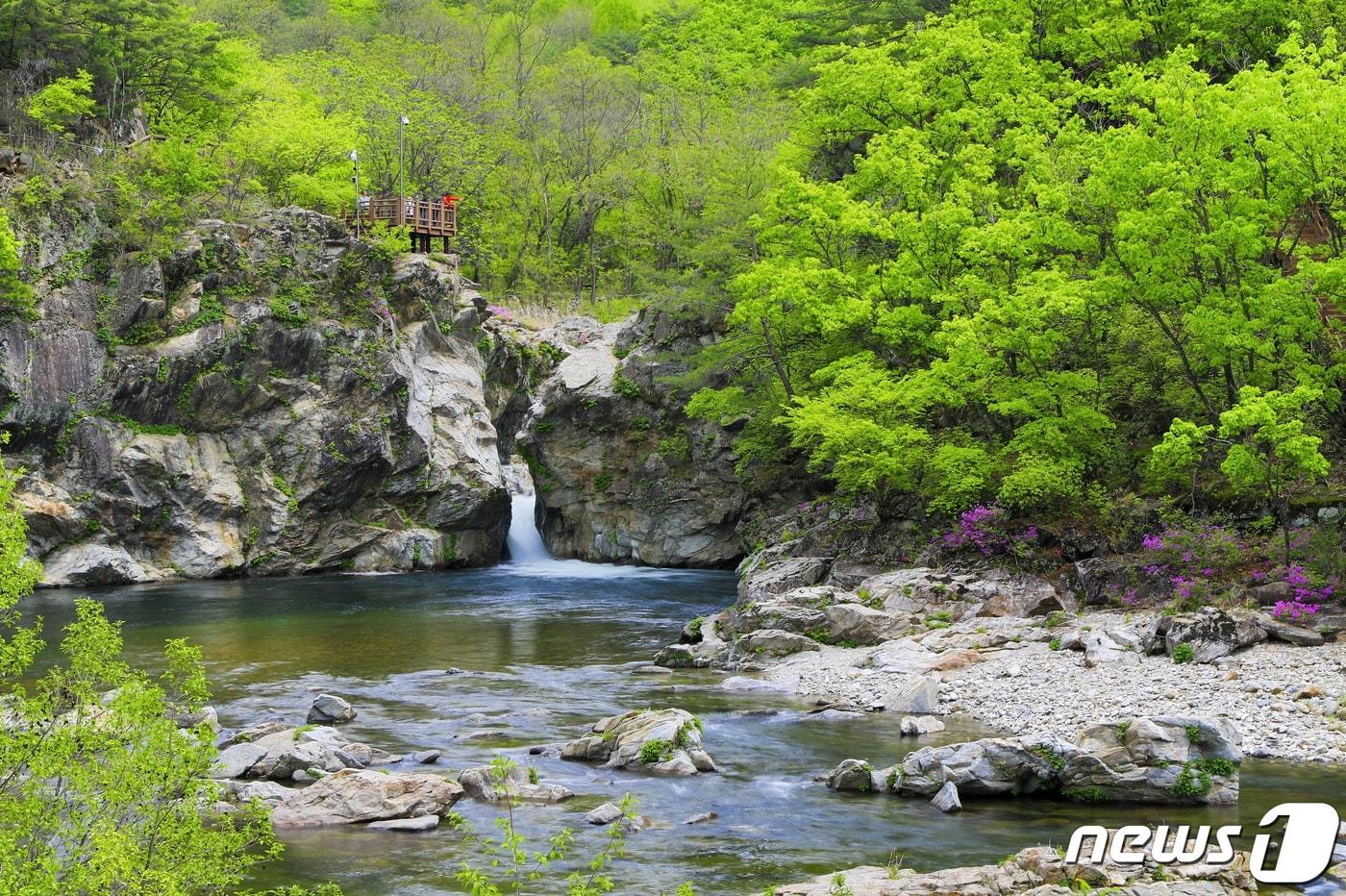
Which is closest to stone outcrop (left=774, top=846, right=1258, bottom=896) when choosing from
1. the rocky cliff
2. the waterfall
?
the rocky cliff

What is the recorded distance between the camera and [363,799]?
16062 millimetres

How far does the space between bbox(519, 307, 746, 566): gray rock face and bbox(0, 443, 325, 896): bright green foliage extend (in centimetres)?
3861

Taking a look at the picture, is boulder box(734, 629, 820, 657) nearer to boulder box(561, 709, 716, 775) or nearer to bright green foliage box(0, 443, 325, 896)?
boulder box(561, 709, 716, 775)

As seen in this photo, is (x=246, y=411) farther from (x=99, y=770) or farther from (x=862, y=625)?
(x=99, y=770)

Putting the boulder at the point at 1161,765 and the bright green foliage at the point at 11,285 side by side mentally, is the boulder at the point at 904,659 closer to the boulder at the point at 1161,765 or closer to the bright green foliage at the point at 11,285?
the boulder at the point at 1161,765

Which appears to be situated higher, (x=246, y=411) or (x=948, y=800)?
(x=246, y=411)

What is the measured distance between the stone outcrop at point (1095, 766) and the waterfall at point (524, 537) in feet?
123

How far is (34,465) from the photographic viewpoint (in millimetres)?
43125

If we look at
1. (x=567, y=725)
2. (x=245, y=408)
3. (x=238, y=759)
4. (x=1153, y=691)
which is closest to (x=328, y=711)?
(x=238, y=759)

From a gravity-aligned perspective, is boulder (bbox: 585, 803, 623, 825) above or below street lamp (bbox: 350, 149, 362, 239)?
below

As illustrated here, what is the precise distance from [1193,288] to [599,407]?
1110 inches

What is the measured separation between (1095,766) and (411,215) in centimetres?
4631

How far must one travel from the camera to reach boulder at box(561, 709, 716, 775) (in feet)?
59.3

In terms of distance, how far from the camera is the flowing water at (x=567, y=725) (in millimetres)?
14156
